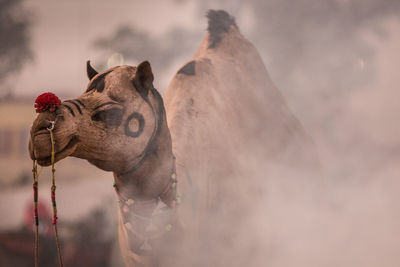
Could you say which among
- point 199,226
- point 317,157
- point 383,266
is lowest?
point 383,266

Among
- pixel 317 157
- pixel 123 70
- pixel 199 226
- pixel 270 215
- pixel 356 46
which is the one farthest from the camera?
pixel 317 157

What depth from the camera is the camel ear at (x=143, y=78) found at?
29.3 inches

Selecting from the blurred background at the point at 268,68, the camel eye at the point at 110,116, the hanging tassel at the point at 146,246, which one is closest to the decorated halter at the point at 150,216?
the hanging tassel at the point at 146,246

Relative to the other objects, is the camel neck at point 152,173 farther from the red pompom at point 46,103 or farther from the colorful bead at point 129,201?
the red pompom at point 46,103

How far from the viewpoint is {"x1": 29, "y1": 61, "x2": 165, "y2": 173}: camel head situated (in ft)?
2.19

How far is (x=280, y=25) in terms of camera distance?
128 centimetres

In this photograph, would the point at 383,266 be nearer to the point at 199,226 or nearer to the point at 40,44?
the point at 199,226

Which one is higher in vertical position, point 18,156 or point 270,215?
point 18,156

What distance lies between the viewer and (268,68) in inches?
52.1

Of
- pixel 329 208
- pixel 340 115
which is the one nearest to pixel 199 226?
pixel 329 208

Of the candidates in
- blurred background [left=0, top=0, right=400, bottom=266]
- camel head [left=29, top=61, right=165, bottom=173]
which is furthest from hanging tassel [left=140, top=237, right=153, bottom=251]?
blurred background [left=0, top=0, right=400, bottom=266]

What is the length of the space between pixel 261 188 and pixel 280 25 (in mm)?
552

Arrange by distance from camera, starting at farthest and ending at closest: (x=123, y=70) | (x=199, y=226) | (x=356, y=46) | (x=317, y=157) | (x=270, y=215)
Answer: (x=317, y=157)
(x=356, y=46)
(x=270, y=215)
(x=199, y=226)
(x=123, y=70)

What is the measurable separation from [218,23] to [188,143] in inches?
19.6
